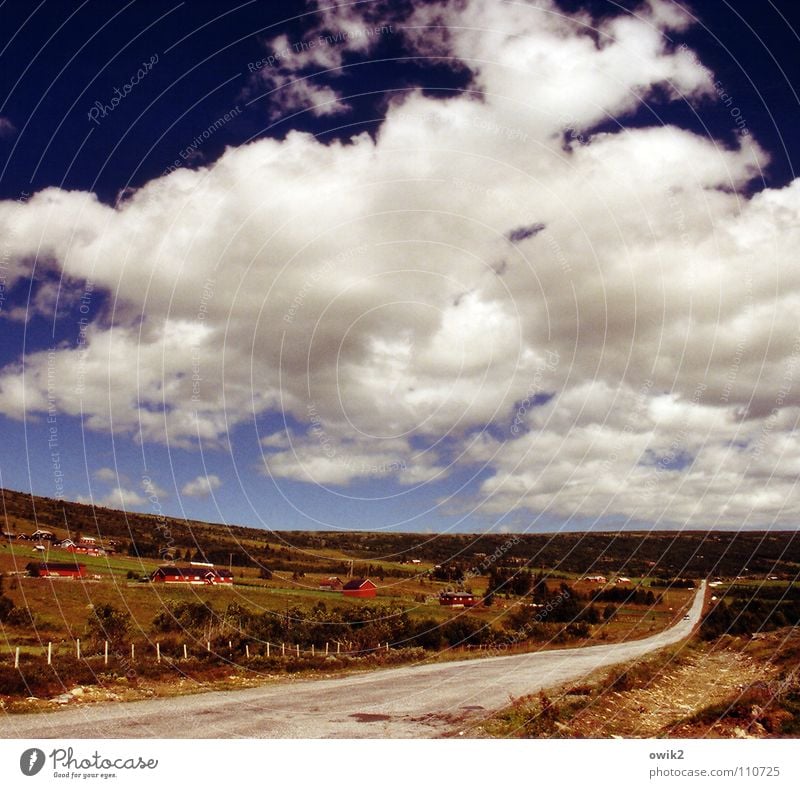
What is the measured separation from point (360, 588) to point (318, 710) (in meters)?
41.8

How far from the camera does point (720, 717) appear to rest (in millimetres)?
20391

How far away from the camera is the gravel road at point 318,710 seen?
19.9 meters

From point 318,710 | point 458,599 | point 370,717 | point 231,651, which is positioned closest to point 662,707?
point 370,717

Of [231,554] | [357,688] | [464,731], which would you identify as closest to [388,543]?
[231,554]

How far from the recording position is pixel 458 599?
63625mm

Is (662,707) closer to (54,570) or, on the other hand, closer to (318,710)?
(318,710)

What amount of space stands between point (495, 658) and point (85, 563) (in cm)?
4771

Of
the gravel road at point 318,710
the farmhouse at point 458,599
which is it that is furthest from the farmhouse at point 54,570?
the gravel road at point 318,710

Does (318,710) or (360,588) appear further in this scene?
(360,588)

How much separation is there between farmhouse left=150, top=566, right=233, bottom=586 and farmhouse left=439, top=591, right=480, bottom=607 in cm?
2047

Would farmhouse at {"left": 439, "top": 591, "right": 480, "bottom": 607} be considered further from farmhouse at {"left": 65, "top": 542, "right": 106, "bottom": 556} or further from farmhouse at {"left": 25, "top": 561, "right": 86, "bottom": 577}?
farmhouse at {"left": 65, "top": 542, "right": 106, "bottom": 556}

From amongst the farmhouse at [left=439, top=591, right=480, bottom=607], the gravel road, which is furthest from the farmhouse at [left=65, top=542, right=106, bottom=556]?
the gravel road

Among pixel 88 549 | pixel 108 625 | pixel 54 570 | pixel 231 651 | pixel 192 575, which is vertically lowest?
pixel 231 651
